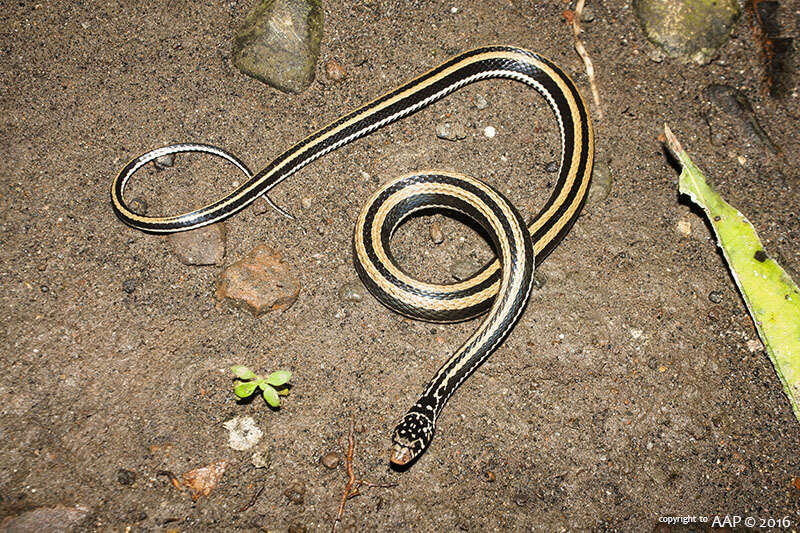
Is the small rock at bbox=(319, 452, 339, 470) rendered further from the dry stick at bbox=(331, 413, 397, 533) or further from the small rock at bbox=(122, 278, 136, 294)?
the small rock at bbox=(122, 278, 136, 294)

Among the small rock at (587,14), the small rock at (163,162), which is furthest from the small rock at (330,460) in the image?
the small rock at (587,14)

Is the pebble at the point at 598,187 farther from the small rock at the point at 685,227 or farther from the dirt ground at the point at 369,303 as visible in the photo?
the small rock at the point at 685,227

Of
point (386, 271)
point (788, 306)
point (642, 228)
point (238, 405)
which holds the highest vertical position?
point (788, 306)

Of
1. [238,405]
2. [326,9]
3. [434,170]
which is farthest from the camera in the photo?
[326,9]

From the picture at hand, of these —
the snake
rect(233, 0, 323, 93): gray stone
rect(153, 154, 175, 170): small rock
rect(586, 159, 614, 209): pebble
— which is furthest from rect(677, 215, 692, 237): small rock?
rect(153, 154, 175, 170): small rock

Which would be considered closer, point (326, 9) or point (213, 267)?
point (213, 267)

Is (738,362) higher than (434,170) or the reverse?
higher

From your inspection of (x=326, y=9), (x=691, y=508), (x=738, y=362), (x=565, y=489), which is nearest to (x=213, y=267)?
(x=326, y=9)

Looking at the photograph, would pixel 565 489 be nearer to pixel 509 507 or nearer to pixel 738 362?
pixel 509 507
